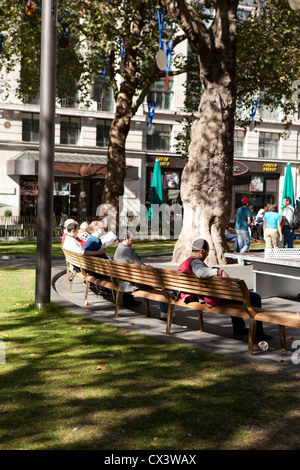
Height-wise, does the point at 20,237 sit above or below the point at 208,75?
below

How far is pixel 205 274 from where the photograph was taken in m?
6.45

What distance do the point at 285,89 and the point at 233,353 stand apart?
20001 millimetres

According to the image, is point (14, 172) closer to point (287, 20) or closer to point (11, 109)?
point (11, 109)

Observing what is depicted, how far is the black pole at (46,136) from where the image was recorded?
25.9 ft

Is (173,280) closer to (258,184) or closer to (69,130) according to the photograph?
(69,130)

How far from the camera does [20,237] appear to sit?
23375 mm

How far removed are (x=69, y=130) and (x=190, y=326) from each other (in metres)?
28.8

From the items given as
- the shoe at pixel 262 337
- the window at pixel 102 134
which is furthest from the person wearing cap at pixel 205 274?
the window at pixel 102 134

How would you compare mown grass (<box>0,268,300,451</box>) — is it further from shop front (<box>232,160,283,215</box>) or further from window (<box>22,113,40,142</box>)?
shop front (<box>232,160,283,215</box>)

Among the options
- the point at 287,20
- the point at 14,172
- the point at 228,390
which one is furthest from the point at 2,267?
the point at 14,172

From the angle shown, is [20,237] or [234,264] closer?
[234,264]
